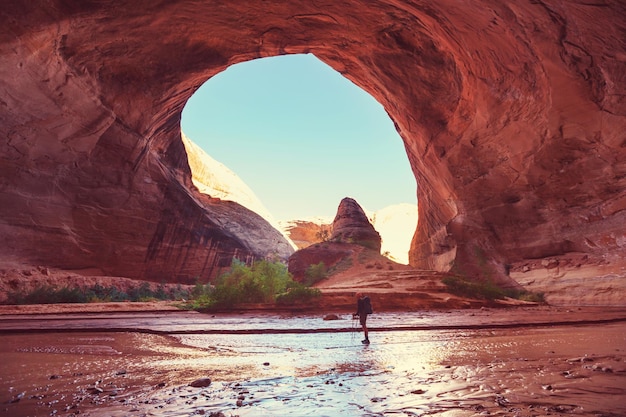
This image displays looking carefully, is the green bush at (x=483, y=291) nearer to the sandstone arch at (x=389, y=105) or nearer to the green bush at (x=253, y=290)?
the sandstone arch at (x=389, y=105)

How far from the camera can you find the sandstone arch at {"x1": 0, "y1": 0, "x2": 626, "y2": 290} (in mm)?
11711

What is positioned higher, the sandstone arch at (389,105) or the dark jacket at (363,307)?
the sandstone arch at (389,105)

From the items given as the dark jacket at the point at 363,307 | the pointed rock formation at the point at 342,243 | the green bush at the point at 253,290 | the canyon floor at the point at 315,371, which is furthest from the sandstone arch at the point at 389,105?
the green bush at the point at 253,290

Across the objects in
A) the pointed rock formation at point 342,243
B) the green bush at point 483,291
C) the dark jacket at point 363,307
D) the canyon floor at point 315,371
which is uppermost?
the pointed rock formation at point 342,243

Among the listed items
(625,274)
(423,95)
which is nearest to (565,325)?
(625,274)

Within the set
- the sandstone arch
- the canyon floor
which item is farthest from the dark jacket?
the sandstone arch

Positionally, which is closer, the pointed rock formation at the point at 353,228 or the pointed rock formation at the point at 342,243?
the pointed rock formation at the point at 342,243

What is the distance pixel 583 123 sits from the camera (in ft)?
40.9

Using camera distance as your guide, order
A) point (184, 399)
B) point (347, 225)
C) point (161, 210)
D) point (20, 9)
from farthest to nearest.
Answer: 1. point (347, 225)
2. point (161, 210)
3. point (20, 9)
4. point (184, 399)

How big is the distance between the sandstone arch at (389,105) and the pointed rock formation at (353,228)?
9458 millimetres

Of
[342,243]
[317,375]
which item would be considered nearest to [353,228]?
[342,243]

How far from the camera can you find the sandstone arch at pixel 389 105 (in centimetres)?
1171

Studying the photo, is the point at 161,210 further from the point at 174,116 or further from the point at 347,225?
the point at 347,225

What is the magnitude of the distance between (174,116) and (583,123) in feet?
73.0
